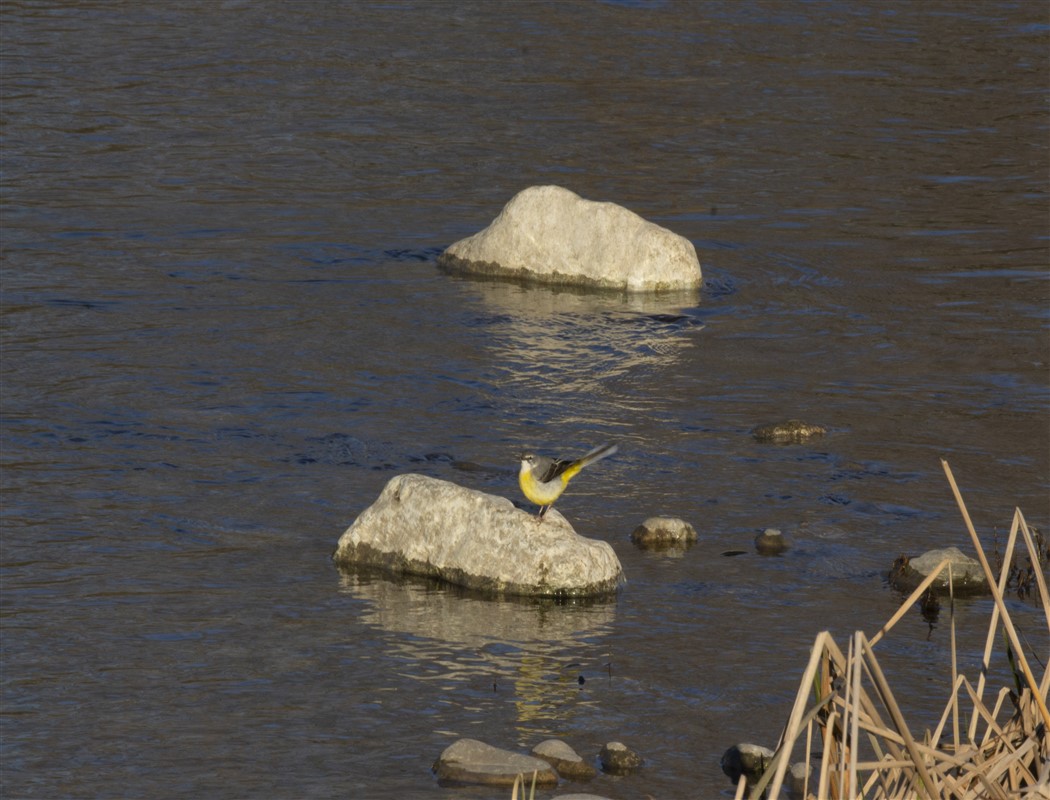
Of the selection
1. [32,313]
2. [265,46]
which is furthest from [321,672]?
[265,46]

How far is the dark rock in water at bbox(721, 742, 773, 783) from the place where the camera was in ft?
26.0

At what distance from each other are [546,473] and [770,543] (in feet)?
6.55

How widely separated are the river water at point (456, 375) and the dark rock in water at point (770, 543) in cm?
13

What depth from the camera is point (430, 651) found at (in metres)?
9.35

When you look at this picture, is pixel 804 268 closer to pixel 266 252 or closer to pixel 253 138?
pixel 266 252

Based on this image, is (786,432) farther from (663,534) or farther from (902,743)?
(902,743)

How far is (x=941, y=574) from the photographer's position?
409 inches

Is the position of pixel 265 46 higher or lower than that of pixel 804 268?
higher

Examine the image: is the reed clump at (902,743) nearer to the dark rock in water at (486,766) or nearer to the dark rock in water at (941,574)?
the dark rock in water at (486,766)

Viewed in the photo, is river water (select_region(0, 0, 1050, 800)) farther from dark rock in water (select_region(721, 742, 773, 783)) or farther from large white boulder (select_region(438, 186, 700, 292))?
large white boulder (select_region(438, 186, 700, 292))

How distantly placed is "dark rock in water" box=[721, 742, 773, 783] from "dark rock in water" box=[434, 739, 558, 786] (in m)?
0.78

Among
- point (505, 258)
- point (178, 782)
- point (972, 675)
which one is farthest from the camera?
point (505, 258)

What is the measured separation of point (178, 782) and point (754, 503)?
5002 mm

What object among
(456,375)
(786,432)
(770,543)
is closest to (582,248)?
(456,375)
